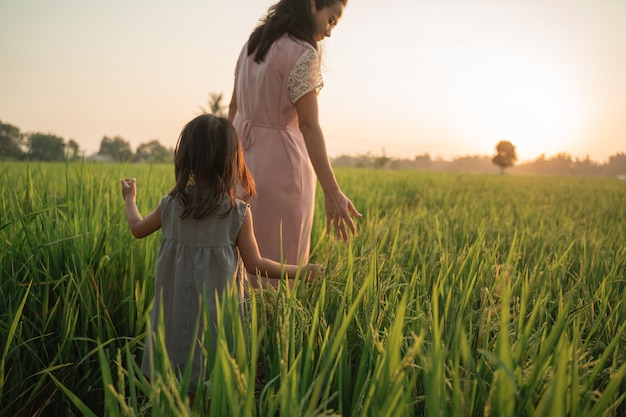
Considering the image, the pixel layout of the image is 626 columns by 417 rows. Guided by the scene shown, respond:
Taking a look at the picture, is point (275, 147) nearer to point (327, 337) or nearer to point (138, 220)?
point (138, 220)

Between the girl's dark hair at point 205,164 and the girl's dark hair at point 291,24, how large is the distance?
0.61m

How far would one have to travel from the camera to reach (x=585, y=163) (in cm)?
9669

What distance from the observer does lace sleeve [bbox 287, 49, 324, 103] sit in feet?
5.79

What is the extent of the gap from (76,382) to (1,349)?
10.2 inches

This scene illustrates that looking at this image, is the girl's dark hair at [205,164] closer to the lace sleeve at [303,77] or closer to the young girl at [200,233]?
the young girl at [200,233]

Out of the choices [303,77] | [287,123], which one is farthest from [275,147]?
[303,77]

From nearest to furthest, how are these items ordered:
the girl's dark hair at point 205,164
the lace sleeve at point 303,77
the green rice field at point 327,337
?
the green rice field at point 327,337 → the girl's dark hair at point 205,164 → the lace sleeve at point 303,77

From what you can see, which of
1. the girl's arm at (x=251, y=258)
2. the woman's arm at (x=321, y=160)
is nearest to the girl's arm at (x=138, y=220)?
the girl's arm at (x=251, y=258)

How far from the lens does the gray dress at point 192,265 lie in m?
1.34

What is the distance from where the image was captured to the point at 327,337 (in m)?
0.98

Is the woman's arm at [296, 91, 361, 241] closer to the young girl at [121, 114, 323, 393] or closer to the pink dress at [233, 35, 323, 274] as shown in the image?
the pink dress at [233, 35, 323, 274]

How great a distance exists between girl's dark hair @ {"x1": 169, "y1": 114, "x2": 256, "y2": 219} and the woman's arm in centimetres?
49

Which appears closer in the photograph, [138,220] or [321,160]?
[138,220]

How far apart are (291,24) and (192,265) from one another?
101cm
